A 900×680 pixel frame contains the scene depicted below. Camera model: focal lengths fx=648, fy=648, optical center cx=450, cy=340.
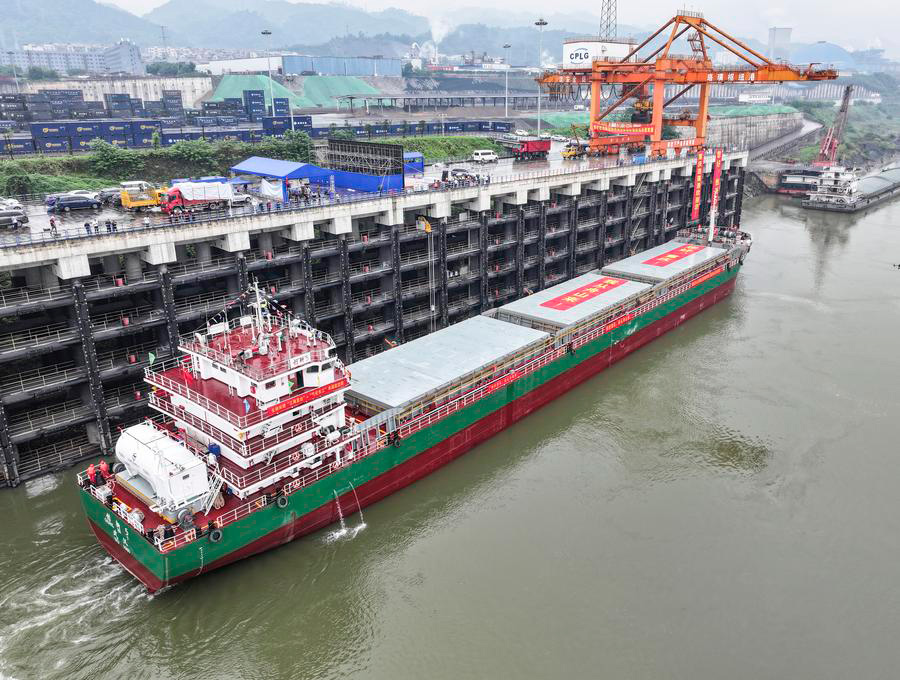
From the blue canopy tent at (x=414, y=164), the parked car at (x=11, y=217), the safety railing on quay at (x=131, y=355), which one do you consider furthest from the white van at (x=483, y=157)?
the parked car at (x=11, y=217)

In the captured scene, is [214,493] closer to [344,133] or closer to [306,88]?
[344,133]

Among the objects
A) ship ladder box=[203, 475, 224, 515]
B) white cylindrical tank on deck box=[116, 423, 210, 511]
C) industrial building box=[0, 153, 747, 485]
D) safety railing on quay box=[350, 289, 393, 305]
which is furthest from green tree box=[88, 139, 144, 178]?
ship ladder box=[203, 475, 224, 515]

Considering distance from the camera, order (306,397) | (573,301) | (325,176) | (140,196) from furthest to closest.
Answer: (325,176), (573,301), (140,196), (306,397)

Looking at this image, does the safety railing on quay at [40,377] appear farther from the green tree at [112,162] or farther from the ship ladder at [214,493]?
the green tree at [112,162]

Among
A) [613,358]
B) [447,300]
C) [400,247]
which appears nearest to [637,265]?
[613,358]

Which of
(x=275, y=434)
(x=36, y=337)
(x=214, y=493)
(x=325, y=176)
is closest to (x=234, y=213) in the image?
(x=325, y=176)
